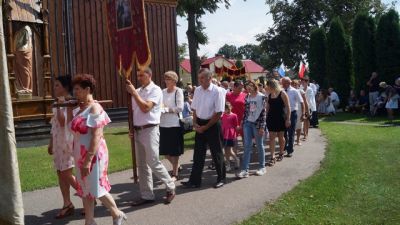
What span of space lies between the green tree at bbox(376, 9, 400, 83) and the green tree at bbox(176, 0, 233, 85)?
10.0 metres

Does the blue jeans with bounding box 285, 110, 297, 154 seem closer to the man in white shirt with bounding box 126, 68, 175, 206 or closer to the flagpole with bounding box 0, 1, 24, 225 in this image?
the man in white shirt with bounding box 126, 68, 175, 206

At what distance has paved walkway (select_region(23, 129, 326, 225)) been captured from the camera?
588cm

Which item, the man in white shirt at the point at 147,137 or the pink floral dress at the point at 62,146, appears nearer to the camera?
the pink floral dress at the point at 62,146

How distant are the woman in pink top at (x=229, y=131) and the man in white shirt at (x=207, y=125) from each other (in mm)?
1600

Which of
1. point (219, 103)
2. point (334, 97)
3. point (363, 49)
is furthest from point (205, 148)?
point (334, 97)

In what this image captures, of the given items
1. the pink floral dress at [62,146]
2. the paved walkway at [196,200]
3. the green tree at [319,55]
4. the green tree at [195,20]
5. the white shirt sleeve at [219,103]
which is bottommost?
the paved walkway at [196,200]

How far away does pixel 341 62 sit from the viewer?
2456 centimetres

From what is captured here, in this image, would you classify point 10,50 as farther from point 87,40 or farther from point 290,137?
point 290,137

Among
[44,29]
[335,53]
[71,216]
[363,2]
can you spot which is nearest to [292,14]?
[363,2]

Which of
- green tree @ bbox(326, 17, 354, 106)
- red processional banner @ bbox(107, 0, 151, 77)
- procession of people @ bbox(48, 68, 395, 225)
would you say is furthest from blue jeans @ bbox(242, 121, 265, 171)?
green tree @ bbox(326, 17, 354, 106)

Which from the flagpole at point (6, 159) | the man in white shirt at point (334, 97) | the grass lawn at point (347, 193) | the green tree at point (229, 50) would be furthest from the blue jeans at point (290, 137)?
the green tree at point (229, 50)

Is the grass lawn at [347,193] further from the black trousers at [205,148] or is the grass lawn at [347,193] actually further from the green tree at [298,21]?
the green tree at [298,21]

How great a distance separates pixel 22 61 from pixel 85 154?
389 inches

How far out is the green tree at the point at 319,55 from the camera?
27531mm
